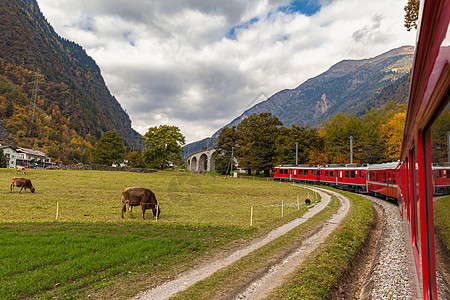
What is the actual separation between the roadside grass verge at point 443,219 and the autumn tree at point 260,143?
5417 cm

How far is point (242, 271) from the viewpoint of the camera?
7.28m

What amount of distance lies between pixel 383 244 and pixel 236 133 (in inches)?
2310

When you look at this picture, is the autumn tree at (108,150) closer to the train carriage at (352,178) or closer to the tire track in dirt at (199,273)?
the train carriage at (352,178)

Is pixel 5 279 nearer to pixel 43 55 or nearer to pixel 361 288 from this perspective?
pixel 361 288

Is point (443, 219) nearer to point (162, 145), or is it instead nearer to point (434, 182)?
point (434, 182)

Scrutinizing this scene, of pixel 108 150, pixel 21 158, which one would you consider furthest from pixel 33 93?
pixel 108 150

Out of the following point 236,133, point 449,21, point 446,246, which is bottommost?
point 446,246

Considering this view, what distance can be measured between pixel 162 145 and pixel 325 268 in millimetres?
53877

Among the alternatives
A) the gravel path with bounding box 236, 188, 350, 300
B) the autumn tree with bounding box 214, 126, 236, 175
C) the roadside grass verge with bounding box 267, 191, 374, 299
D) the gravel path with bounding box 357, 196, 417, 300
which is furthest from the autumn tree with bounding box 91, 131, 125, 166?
the gravel path with bounding box 357, 196, 417, 300

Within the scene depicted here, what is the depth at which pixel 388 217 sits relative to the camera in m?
15.7

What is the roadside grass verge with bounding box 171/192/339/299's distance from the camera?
5973 millimetres

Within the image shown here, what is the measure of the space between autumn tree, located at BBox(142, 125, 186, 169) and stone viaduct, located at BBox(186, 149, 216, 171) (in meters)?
35.2

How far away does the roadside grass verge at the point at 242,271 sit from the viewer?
19.6 feet

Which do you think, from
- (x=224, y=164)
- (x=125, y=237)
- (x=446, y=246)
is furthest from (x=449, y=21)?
(x=224, y=164)
